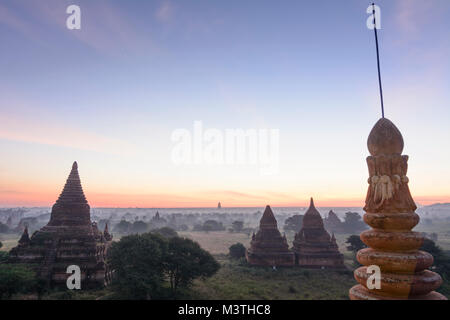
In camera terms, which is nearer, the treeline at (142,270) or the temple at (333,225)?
A: the treeline at (142,270)

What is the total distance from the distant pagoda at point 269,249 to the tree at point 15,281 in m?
23.3

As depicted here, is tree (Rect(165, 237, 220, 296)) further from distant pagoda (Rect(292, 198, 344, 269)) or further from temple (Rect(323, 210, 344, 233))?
temple (Rect(323, 210, 344, 233))

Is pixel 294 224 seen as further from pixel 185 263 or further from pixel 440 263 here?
pixel 185 263

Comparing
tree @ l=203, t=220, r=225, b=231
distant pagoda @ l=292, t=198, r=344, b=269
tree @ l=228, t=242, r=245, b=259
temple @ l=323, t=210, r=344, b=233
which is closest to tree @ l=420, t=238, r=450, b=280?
distant pagoda @ l=292, t=198, r=344, b=269

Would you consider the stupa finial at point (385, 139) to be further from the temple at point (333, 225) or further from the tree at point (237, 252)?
the temple at point (333, 225)

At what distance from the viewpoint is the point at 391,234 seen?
4934 mm

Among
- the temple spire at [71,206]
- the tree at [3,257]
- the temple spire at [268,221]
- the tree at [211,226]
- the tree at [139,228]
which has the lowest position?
the tree at [211,226]

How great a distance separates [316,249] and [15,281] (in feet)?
98.3

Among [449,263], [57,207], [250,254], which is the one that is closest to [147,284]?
[57,207]

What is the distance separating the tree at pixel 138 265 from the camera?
22312 millimetres

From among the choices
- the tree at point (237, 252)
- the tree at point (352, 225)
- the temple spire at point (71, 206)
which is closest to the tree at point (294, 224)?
the tree at point (352, 225)

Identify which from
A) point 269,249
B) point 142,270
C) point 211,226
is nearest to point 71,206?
point 142,270

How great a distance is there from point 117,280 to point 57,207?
34.8 feet
